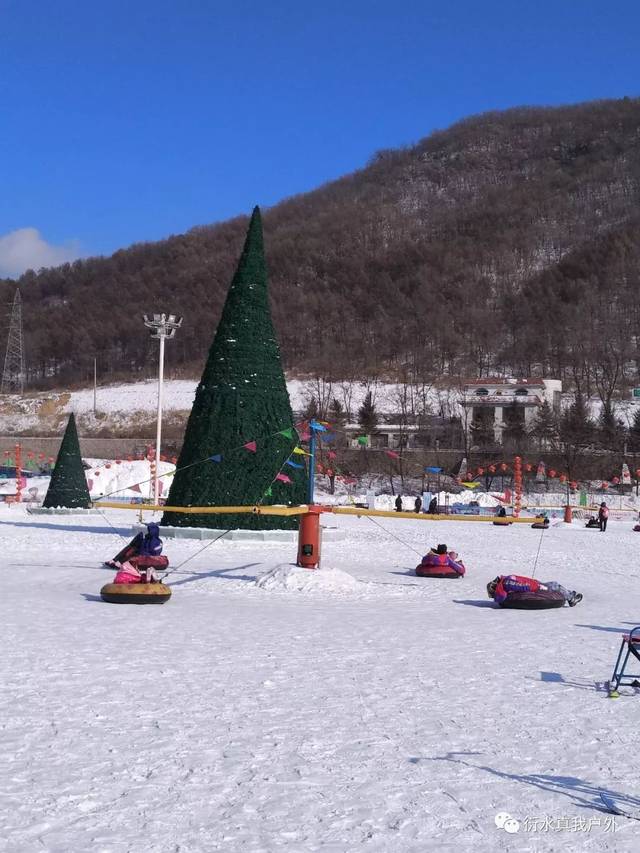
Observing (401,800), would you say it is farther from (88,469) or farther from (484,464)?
(484,464)

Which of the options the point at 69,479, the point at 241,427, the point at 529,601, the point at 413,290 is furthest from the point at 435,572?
the point at 413,290

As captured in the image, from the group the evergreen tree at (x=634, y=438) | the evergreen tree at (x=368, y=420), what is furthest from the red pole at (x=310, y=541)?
the evergreen tree at (x=634, y=438)

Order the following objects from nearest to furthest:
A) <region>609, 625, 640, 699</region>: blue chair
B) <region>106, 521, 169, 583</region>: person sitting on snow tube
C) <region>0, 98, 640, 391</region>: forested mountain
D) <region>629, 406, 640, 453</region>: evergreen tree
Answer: <region>609, 625, 640, 699</region>: blue chair < <region>106, 521, 169, 583</region>: person sitting on snow tube < <region>629, 406, 640, 453</region>: evergreen tree < <region>0, 98, 640, 391</region>: forested mountain

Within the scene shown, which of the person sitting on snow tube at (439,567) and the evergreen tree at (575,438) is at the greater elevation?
the evergreen tree at (575,438)

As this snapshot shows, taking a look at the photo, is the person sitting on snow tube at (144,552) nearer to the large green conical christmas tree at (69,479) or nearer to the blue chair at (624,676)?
the blue chair at (624,676)

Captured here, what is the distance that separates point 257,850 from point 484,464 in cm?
5162

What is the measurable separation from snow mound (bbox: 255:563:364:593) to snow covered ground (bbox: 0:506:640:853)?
602mm

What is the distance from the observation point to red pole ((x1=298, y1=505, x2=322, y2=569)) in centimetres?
1487

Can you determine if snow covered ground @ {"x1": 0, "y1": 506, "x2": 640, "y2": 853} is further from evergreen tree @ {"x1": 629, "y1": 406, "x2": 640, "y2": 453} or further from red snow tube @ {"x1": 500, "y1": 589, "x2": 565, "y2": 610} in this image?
evergreen tree @ {"x1": 629, "y1": 406, "x2": 640, "y2": 453}

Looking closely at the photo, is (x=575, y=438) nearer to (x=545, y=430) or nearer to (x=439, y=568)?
(x=545, y=430)

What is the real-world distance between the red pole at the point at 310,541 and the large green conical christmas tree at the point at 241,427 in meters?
4.71

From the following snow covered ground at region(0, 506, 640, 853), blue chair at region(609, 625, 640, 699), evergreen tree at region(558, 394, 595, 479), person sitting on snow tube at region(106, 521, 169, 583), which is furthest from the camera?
evergreen tree at region(558, 394, 595, 479)

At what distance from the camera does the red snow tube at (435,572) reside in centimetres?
1653

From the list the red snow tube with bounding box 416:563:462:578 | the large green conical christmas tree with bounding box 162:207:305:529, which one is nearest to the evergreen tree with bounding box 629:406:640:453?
the large green conical christmas tree with bounding box 162:207:305:529
